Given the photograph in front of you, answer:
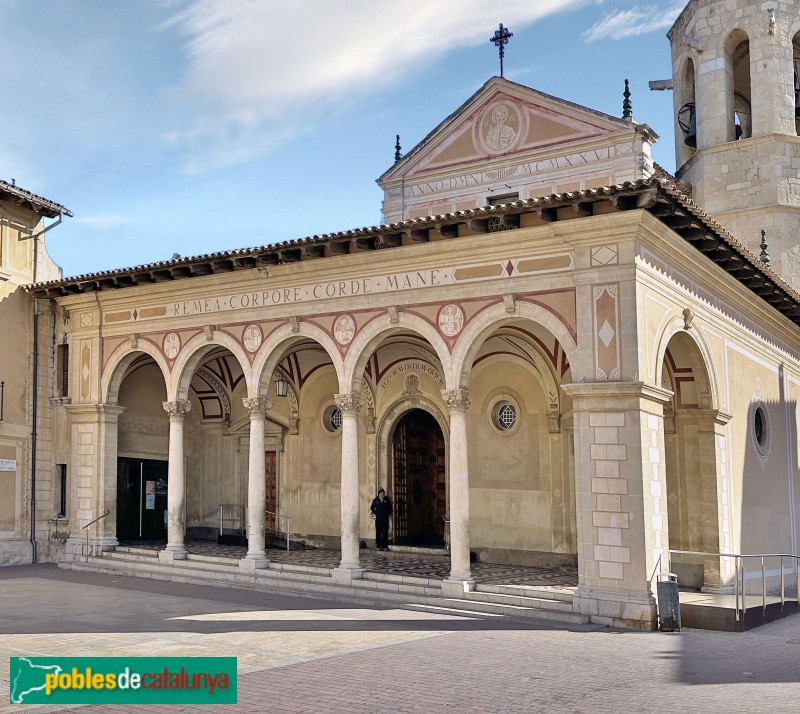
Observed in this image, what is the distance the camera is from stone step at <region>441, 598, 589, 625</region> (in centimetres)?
1330

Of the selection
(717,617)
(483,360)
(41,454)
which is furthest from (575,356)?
(41,454)

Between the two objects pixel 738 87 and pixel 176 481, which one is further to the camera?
pixel 738 87

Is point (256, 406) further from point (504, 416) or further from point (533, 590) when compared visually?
point (533, 590)

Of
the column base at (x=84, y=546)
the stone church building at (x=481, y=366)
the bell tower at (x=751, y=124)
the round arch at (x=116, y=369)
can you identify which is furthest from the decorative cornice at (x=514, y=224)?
the bell tower at (x=751, y=124)

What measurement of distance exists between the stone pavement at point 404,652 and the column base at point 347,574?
0.82m

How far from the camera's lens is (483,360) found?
1953 cm

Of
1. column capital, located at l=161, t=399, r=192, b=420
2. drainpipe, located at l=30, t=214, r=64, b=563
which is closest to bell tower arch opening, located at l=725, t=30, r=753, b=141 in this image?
column capital, located at l=161, t=399, r=192, b=420

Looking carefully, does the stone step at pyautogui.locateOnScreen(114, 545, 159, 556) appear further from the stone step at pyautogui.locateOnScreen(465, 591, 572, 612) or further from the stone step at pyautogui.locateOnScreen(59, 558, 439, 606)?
the stone step at pyautogui.locateOnScreen(465, 591, 572, 612)

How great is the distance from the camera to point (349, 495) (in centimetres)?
1628

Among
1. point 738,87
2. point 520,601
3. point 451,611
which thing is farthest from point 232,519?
point 738,87

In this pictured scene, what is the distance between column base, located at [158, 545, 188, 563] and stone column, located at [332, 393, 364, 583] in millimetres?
3942

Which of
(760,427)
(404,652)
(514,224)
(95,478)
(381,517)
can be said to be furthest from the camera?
(381,517)

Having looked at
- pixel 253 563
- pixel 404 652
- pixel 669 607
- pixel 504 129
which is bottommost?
pixel 404 652

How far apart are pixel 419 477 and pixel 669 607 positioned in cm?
915
